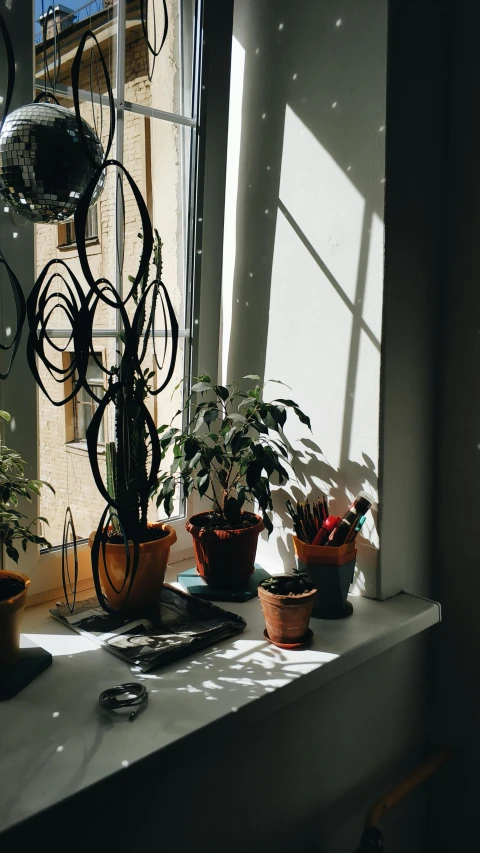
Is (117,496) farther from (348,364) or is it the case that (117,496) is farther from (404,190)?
(404,190)

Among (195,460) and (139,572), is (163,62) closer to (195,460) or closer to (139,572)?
(195,460)

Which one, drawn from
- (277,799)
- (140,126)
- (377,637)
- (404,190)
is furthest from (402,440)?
(140,126)

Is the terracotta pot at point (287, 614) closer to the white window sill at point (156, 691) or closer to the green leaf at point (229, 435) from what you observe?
the white window sill at point (156, 691)

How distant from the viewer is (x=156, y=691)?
1.18 meters

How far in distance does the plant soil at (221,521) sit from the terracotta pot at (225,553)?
0.02 m

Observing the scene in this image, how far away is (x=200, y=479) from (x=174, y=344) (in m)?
Result: 0.43

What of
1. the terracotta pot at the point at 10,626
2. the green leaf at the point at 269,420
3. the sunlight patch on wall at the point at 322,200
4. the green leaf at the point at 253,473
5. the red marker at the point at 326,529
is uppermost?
the sunlight patch on wall at the point at 322,200

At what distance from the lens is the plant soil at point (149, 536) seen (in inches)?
57.0

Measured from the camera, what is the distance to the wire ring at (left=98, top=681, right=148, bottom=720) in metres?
1.11

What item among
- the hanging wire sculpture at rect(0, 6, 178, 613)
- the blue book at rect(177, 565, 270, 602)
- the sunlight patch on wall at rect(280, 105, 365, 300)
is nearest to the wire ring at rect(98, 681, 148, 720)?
the hanging wire sculpture at rect(0, 6, 178, 613)

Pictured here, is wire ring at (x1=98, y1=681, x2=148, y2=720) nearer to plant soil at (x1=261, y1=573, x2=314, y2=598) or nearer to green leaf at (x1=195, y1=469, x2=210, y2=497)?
plant soil at (x1=261, y1=573, x2=314, y2=598)

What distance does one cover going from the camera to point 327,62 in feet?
4.98

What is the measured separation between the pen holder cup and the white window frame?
19.6 inches

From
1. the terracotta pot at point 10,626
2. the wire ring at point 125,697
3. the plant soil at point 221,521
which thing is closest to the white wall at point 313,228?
the plant soil at point 221,521
